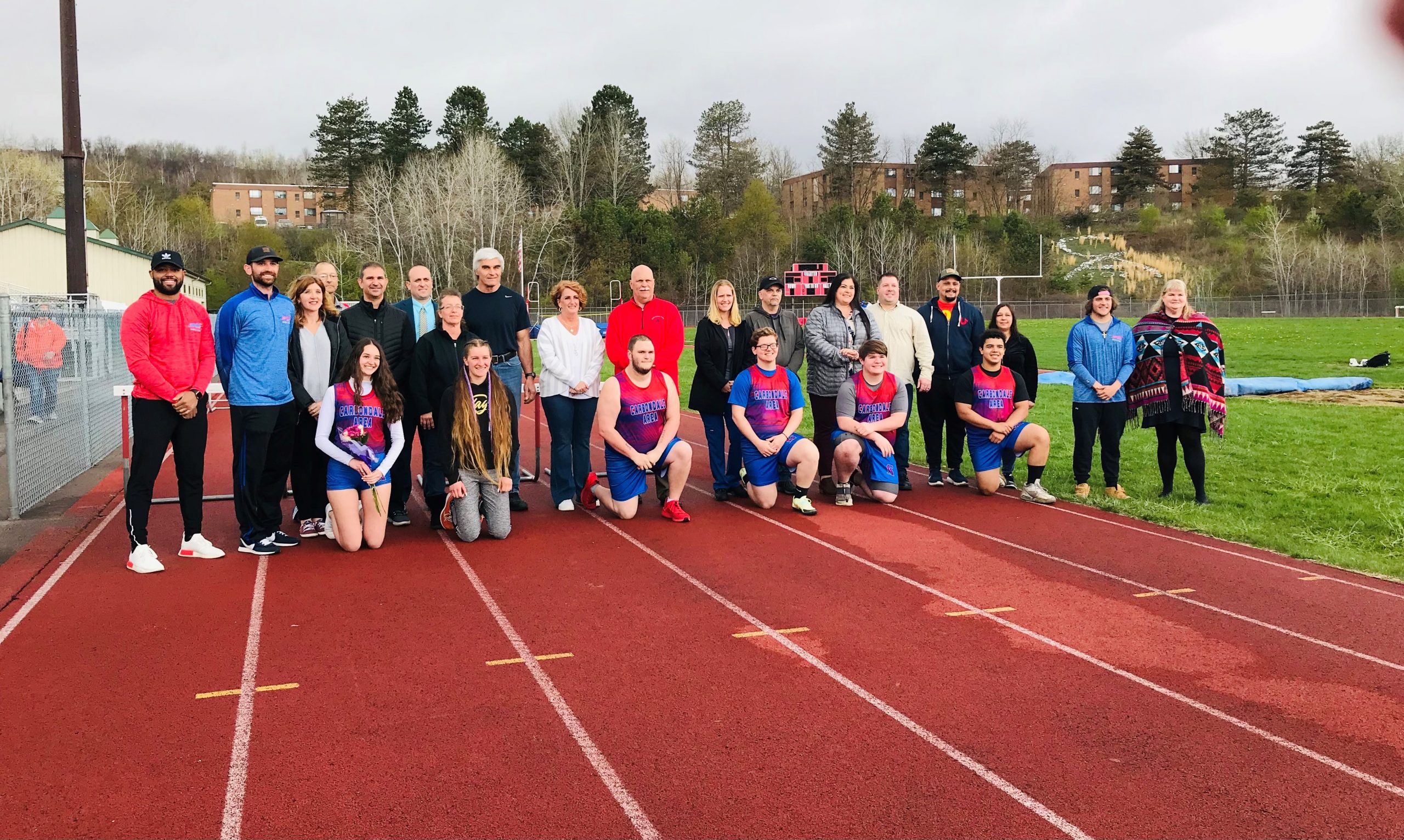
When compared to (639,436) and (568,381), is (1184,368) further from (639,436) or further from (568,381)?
(568,381)

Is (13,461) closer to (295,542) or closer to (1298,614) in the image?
(295,542)

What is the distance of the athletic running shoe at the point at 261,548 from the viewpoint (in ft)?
21.8

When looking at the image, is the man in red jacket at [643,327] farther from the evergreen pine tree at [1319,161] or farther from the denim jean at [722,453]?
the evergreen pine tree at [1319,161]

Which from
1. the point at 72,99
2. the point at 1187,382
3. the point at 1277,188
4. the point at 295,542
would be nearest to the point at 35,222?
the point at 72,99

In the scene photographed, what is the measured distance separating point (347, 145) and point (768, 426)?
70.6 m

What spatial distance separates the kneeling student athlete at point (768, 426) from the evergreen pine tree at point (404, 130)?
213 ft

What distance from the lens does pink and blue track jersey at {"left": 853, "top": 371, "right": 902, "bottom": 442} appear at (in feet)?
28.0

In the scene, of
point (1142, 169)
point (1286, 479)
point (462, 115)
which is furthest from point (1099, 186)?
point (1286, 479)

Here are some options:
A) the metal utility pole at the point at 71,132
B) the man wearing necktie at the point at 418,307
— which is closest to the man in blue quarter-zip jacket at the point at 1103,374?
the man wearing necktie at the point at 418,307

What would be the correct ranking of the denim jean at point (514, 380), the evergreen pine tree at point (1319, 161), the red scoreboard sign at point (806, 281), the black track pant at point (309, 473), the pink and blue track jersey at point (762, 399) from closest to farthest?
the black track pant at point (309, 473)
the denim jean at point (514, 380)
the pink and blue track jersey at point (762, 399)
the red scoreboard sign at point (806, 281)
the evergreen pine tree at point (1319, 161)

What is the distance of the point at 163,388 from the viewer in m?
6.10

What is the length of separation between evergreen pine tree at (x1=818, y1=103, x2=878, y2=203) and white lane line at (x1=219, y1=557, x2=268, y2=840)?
80.9 m

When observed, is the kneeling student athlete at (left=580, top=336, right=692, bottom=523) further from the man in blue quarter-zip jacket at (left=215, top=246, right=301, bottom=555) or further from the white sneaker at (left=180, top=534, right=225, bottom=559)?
the white sneaker at (left=180, top=534, right=225, bottom=559)

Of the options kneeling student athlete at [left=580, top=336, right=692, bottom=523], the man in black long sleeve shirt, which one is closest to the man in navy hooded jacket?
kneeling student athlete at [left=580, top=336, right=692, bottom=523]
